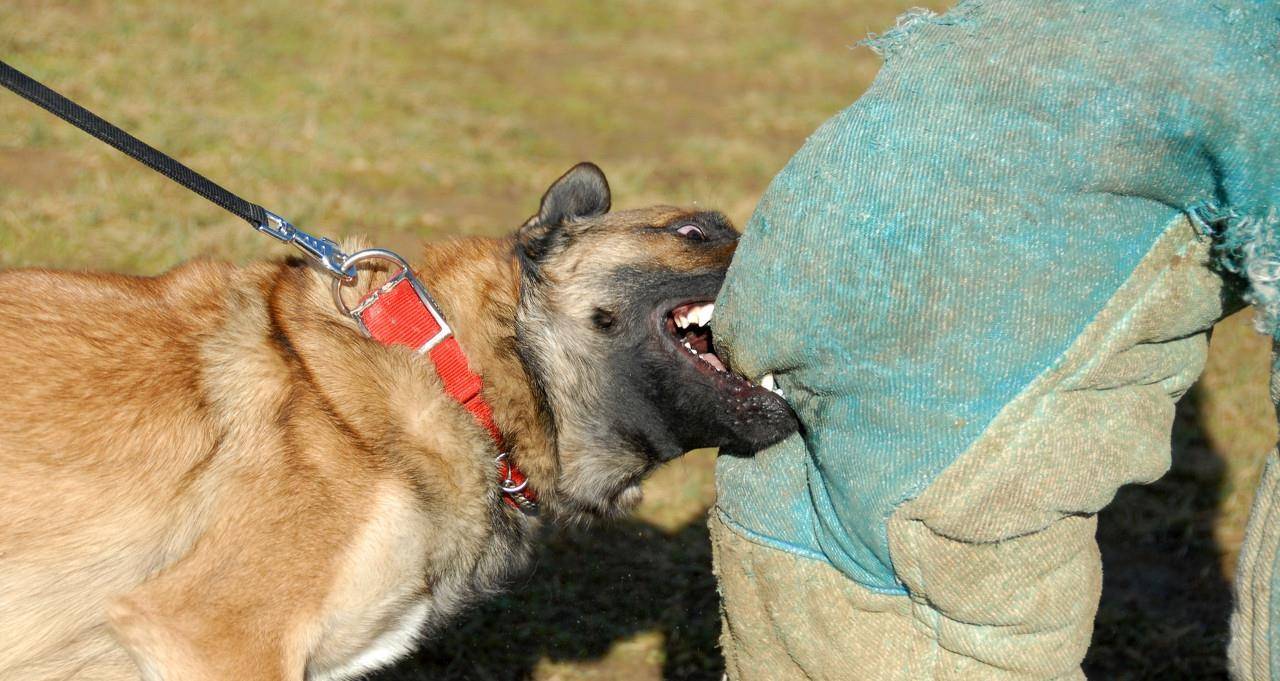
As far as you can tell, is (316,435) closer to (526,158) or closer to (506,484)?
(506,484)

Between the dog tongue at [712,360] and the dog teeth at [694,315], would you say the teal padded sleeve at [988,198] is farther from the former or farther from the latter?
the dog teeth at [694,315]

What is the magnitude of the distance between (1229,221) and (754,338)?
0.96 m

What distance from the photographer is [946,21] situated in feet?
7.84

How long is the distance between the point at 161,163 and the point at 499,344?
1004 millimetres

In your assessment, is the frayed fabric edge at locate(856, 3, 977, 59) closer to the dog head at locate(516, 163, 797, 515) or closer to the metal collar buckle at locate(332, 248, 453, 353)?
the dog head at locate(516, 163, 797, 515)

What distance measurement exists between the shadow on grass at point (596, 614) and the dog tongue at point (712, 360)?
118cm

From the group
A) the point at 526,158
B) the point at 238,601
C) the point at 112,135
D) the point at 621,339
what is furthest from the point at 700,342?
the point at 526,158

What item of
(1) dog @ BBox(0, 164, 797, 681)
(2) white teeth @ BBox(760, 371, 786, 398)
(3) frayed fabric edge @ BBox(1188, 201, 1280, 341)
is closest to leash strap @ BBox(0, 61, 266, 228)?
(1) dog @ BBox(0, 164, 797, 681)

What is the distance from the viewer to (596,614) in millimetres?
4281

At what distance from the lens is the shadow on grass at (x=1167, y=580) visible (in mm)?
4266

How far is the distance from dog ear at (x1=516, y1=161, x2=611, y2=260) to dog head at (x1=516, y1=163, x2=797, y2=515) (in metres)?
0.05

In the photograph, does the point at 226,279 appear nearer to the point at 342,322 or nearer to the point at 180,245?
the point at 342,322

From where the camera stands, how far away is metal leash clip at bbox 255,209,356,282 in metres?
3.09

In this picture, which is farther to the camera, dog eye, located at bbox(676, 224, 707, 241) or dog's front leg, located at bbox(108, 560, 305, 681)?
dog eye, located at bbox(676, 224, 707, 241)
